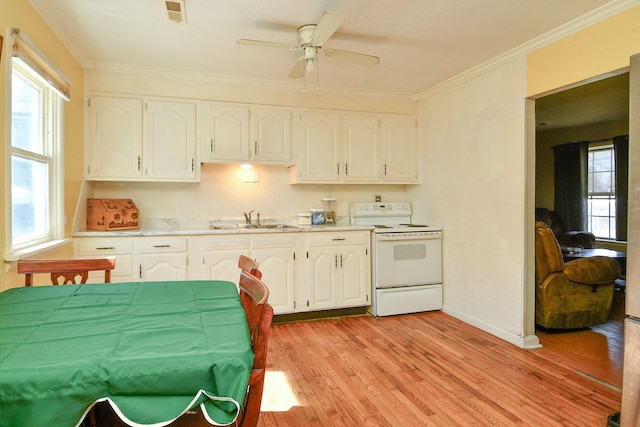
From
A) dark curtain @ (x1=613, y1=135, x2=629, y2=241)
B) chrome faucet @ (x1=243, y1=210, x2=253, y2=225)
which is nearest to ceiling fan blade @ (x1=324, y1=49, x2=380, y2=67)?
chrome faucet @ (x1=243, y1=210, x2=253, y2=225)

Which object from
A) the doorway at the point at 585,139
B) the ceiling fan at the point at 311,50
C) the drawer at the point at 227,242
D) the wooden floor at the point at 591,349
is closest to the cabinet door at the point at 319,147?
the drawer at the point at 227,242

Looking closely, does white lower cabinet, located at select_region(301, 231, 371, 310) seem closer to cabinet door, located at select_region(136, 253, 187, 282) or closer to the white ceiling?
cabinet door, located at select_region(136, 253, 187, 282)

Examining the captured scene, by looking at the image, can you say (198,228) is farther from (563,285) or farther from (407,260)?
(563,285)

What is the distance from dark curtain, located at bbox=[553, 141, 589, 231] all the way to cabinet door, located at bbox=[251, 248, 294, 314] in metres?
4.70

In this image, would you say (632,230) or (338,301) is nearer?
(632,230)

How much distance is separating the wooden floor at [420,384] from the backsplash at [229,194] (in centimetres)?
141

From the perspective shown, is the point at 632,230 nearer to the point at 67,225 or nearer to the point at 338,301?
Result: the point at 338,301

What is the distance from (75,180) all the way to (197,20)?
5.58 ft

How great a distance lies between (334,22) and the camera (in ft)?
7.07

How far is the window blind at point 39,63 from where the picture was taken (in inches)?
80.6

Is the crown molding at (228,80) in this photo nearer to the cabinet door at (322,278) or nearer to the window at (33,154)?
the window at (33,154)

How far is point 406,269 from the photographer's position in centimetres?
397

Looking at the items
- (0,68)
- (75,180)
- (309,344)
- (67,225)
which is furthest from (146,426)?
(75,180)

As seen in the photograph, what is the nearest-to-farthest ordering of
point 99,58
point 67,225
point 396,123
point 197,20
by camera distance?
point 197,20 → point 67,225 → point 99,58 → point 396,123
